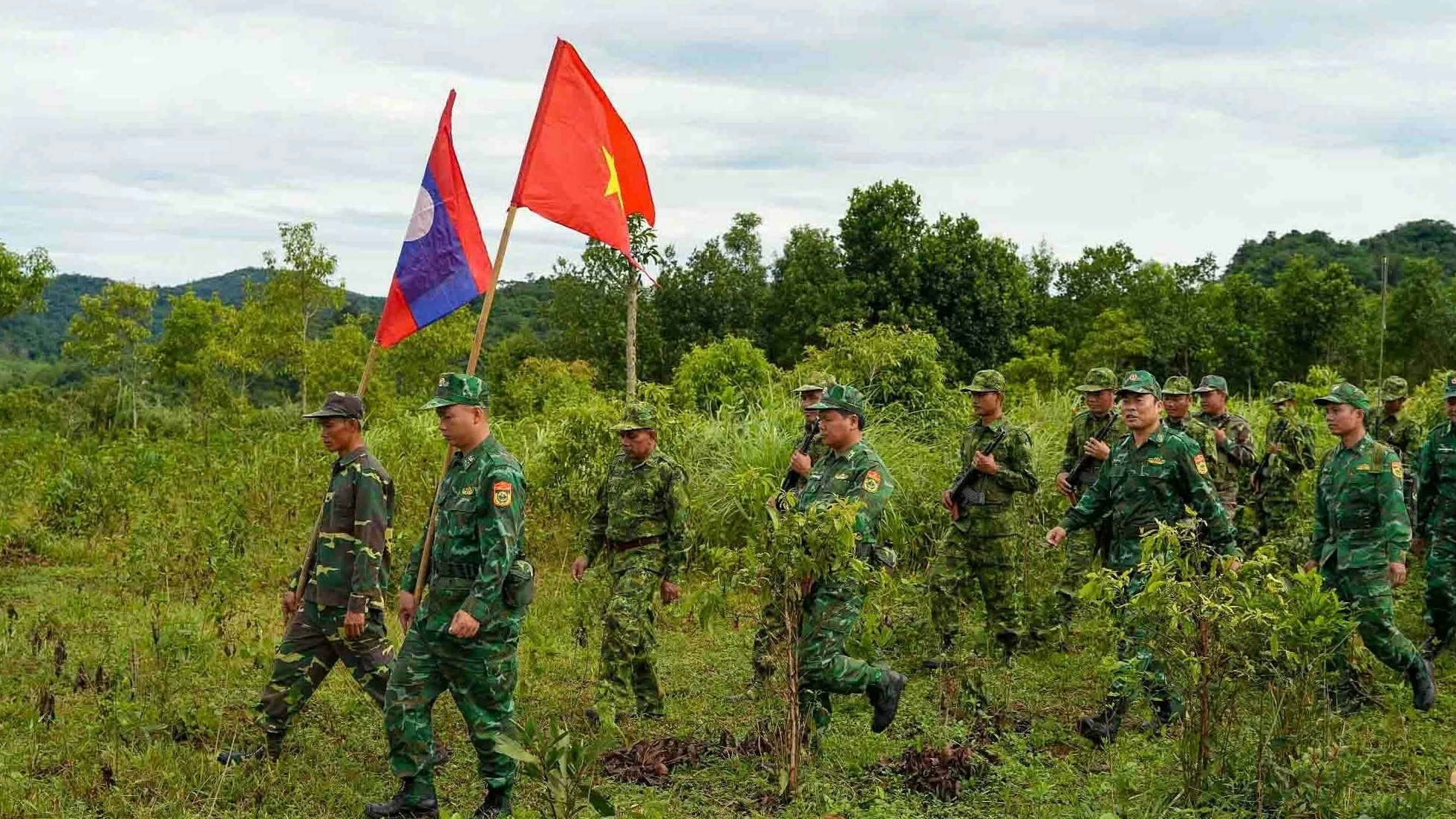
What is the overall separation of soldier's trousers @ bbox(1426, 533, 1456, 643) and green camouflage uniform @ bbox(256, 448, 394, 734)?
6.54 metres

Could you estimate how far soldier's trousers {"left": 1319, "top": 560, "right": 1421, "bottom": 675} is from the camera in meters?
6.49

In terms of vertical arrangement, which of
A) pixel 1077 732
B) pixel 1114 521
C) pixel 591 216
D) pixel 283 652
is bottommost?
pixel 1077 732

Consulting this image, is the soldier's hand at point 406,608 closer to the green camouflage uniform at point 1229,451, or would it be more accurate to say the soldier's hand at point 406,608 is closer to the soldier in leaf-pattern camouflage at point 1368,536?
the soldier in leaf-pattern camouflage at point 1368,536

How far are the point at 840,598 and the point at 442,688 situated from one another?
5.99 feet

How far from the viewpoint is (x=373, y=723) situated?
6285 mm

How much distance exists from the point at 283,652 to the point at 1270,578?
4.37 m

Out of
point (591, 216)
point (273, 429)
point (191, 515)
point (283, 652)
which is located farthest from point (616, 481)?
point (273, 429)

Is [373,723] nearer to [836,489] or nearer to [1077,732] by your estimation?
[836,489]

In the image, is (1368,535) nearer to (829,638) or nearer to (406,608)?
(829,638)

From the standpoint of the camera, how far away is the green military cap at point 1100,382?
7.91m

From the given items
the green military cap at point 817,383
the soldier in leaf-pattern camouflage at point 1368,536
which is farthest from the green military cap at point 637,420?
the soldier in leaf-pattern camouflage at point 1368,536

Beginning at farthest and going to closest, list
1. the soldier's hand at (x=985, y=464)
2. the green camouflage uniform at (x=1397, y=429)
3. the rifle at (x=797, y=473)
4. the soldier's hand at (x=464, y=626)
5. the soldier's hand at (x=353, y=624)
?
1. the green camouflage uniform at (x=1397, y=429)
2. the rifle at (x=797, y=473)
3. the soldier's hand at (x=985, y=464)
4. the soldier's hand at (x=353, y=624)
5. the soldier's hand at (x=464, y=626)

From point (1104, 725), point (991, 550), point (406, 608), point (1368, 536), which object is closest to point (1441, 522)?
point (1368, 536)

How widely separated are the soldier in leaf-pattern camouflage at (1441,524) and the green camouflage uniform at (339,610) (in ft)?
21.4
